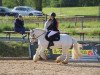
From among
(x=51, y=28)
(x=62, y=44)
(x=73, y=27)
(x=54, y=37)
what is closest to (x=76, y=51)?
(x=62, y=44)

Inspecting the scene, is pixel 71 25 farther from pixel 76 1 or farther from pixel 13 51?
pixel 76 1

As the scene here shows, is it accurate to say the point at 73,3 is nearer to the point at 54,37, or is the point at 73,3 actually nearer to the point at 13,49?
the point at 13,49

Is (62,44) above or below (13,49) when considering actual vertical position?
above

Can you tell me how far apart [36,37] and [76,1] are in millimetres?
60183

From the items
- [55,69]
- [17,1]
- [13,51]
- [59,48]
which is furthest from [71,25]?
[17,1]

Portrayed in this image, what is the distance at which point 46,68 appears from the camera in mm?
17344

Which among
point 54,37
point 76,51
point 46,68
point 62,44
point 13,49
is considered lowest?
point 13,49

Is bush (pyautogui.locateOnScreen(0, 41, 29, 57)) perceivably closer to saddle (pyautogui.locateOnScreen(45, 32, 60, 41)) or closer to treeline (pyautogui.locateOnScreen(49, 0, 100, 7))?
saddle (pyautogui.locateOnScreen(45, 32, 60, 41))

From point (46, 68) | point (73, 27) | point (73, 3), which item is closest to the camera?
point (46, 68)

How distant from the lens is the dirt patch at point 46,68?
1623 centimetres

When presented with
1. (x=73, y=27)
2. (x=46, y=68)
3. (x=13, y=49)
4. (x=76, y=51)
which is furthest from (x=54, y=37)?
(x=73, y=27)

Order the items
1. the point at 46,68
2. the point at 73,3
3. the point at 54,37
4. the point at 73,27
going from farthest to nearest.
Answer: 1. the point at 73,3
2. the point at 73,27
3. the point at 54,37
4. the point at 46,68

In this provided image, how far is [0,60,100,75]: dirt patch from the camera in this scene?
16234 mm

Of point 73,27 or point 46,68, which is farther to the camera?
point 73,27
